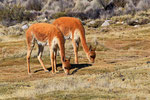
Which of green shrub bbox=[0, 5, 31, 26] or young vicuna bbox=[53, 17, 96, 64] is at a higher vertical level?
young vicuna bbox=[53, 17, 96, 64]

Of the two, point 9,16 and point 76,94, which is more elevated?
point 76,94

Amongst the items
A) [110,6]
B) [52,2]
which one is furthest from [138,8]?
[52,2]

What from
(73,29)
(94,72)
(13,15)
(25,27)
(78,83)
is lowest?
(25,27)

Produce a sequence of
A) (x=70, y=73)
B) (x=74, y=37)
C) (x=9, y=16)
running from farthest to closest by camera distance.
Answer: (x=9, y=16) < (x=74, y=37) < (x=70, y=73)

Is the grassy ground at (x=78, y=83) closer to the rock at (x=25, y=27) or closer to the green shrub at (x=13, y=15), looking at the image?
the rock at (x=25, y=27)

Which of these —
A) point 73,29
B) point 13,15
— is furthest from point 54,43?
point 13,15

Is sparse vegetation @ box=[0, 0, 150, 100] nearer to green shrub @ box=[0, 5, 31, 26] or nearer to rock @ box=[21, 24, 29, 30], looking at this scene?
rock @ box=[21, 24, 29, 30]

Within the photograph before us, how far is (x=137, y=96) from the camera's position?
28.7ft

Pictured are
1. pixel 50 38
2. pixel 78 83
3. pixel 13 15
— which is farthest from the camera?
pixel 13 15

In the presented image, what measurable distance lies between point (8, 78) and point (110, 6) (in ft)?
157

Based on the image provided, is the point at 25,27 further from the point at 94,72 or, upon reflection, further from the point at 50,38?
the point at 94,72

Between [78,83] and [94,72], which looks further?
[94,72]

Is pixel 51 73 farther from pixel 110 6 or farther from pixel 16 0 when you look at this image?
pixel 16 0

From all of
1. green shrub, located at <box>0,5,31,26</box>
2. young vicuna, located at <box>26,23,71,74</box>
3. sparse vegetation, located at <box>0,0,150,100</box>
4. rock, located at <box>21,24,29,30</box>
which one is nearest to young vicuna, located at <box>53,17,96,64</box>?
sparse vegetation, located at <box>0,0,150,100</box>
